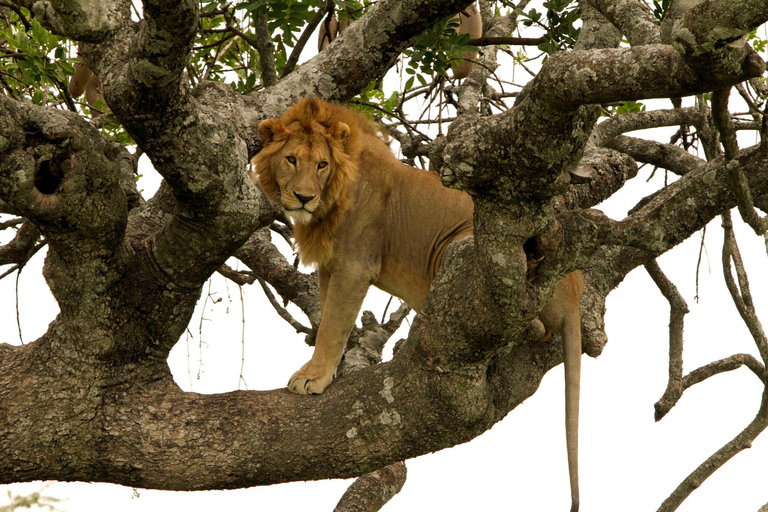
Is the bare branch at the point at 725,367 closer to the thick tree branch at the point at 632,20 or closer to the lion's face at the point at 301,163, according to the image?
the thick tree branch at the point at 632,20

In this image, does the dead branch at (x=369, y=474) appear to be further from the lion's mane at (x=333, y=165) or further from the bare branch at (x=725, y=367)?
the bare branch at (x=725, y=367)

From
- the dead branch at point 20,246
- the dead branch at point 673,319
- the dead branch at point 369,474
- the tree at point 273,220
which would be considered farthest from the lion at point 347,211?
the dead branch at point 20,246

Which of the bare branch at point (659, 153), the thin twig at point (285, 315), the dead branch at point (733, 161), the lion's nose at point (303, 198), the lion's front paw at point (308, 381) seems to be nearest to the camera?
the dead branch at point (733, 161)

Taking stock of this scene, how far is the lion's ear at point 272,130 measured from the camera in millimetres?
3994

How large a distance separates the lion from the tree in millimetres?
230

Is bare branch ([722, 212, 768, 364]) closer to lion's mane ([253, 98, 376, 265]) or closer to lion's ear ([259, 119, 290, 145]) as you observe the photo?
lion's mane ([253, 98, 376, 265])

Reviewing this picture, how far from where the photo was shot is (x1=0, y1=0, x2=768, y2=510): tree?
2695 mm

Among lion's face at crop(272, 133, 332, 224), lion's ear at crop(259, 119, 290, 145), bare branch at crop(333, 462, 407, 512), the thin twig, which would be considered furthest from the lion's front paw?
the thin twig

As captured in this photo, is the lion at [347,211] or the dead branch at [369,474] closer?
the lion at [347,211]

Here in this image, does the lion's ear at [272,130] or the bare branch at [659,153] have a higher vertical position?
the bare branch at [659,153]

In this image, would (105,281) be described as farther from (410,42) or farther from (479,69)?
(479,69)

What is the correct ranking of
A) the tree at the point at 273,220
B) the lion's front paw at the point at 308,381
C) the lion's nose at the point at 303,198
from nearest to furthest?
1. the tree at the point at 273,220
2. the lion's front paw at the point at 308,381
3. the lion's nose at the point at 303,198

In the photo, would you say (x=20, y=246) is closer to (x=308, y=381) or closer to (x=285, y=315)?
(x=285, y=315)

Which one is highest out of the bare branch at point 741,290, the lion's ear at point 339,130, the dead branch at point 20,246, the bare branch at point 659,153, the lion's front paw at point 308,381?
the bare branch at point 659,153
